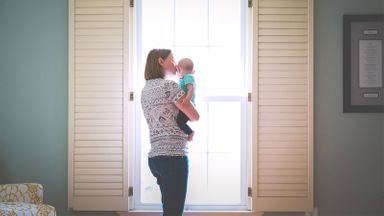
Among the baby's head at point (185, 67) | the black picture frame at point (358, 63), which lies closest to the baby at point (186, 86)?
the baby's head at point (185, 67)

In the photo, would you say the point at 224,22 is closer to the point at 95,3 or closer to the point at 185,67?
the point at 185,67

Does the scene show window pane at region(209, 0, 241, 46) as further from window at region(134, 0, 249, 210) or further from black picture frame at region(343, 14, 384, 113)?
black picture frame at region(343, 14, 384, 113)

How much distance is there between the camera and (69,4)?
3.31 meters

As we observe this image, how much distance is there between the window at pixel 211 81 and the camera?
339 cm

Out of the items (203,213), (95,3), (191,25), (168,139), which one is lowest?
(203,213)

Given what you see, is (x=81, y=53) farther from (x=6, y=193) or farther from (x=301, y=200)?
(x=301, y=200)

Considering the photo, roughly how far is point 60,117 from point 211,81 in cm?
115

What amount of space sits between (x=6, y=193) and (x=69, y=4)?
1.39 metres

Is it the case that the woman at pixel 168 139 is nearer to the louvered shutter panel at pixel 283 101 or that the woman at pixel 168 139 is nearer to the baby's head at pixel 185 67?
the baby's head at pixel 185 67

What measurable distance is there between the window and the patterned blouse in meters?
1.14

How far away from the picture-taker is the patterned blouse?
222 centimetres

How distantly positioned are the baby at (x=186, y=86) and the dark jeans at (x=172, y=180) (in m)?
0.17

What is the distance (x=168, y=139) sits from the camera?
7.29ft

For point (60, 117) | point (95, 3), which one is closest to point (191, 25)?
point (95, 3)
